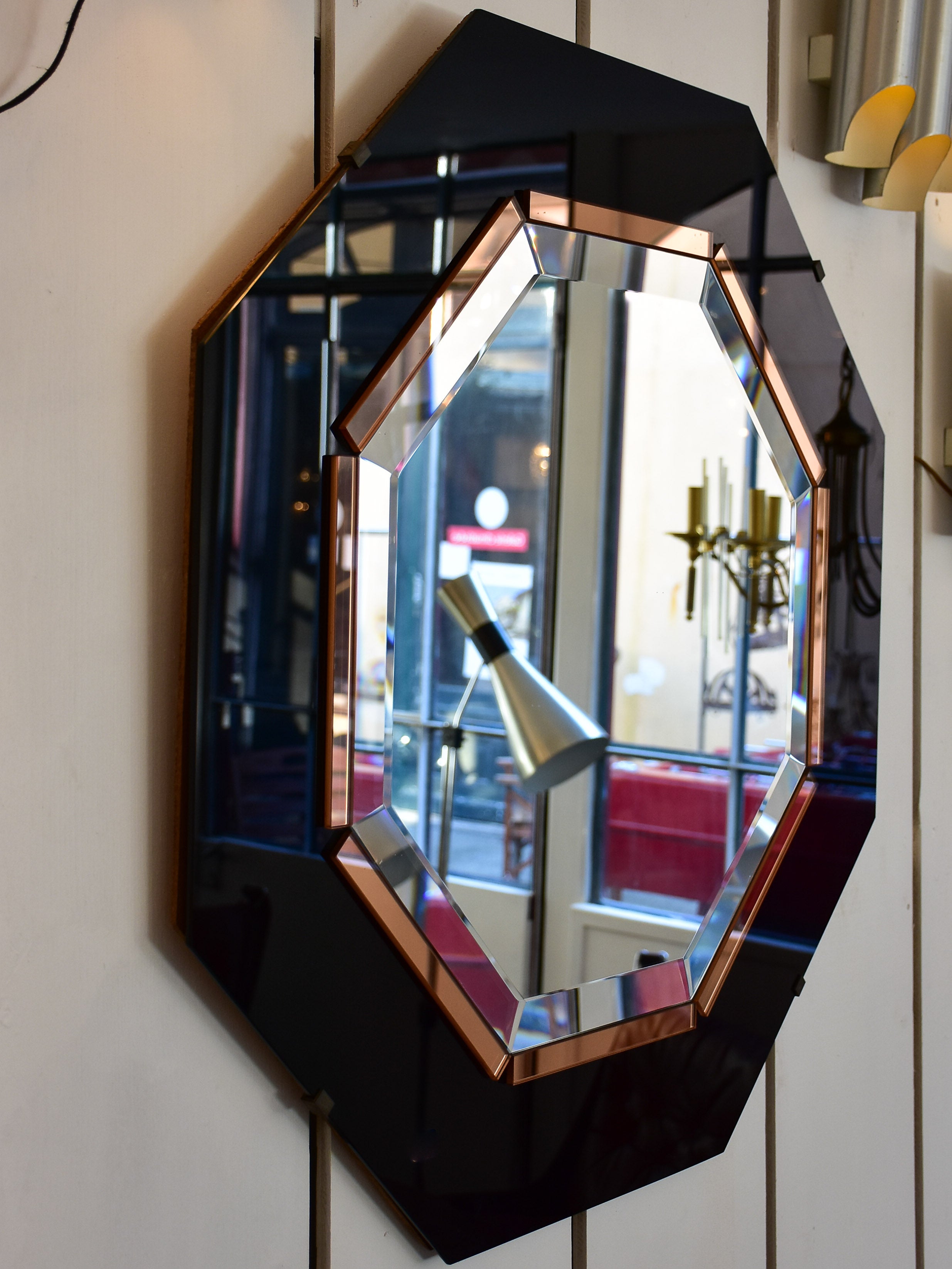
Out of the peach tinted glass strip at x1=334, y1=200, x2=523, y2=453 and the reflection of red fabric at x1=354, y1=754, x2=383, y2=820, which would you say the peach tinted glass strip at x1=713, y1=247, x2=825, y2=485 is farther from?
the reflection of red fabric at x1=354, y1=754, x2=383, y2=820

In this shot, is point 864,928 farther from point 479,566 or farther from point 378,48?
point 378,48

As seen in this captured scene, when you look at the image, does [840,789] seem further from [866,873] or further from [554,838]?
[554,838]

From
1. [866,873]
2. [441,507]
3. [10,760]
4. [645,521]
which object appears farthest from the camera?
[866,873]

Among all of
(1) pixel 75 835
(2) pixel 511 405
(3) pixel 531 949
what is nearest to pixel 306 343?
(2) pixel 511 405

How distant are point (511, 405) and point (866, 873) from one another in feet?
1.84

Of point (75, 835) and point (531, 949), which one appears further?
point (531, 949)

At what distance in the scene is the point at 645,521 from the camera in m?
0.82

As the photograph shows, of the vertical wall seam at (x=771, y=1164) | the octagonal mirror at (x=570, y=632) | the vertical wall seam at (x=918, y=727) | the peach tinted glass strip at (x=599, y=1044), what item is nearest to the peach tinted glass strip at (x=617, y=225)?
the octagonal mirror at (x=570, y=632)

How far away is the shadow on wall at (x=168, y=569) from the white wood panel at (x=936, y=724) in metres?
0.72

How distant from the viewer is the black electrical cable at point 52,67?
50 cm

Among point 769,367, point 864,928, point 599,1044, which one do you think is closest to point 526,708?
point 599,1044

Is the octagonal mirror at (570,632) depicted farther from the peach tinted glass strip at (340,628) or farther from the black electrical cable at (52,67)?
the black electrical cable at (52,67)

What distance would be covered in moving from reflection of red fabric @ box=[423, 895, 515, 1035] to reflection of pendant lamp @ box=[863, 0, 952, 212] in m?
0.72

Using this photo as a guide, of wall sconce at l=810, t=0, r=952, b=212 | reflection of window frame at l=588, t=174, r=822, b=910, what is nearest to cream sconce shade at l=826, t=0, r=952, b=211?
wall sconce at l=810, t=0, r=952, b=212
